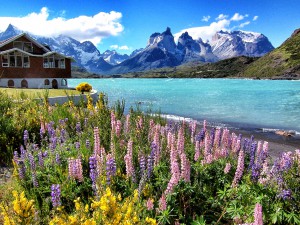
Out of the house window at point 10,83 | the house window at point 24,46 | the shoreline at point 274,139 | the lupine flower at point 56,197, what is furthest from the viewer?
the house window at point 24,46

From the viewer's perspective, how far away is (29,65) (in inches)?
1855

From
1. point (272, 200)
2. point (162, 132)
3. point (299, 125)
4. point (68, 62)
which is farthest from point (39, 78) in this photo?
point (272, 200)

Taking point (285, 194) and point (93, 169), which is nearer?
point (285, 194)

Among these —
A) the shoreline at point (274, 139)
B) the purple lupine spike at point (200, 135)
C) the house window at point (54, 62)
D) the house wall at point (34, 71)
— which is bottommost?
the shoreline at point (274, 139)

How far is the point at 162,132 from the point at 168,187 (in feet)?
9.15

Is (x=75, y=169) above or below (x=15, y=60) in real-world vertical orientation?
below

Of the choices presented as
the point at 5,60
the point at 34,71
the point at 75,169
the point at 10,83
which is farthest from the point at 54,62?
the point at 75,169

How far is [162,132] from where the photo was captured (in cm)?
681

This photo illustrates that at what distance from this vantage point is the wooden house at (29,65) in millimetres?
45375

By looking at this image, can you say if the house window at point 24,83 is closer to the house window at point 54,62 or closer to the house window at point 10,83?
the house window at point 10,83

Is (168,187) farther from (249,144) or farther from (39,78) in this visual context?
(39,78)

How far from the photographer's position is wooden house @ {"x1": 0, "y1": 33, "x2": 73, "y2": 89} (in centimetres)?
4538

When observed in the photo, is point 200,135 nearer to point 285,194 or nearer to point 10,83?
point 285,194

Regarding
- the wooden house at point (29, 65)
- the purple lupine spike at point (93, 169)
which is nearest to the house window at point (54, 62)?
the wooden house at point (29, 65)
